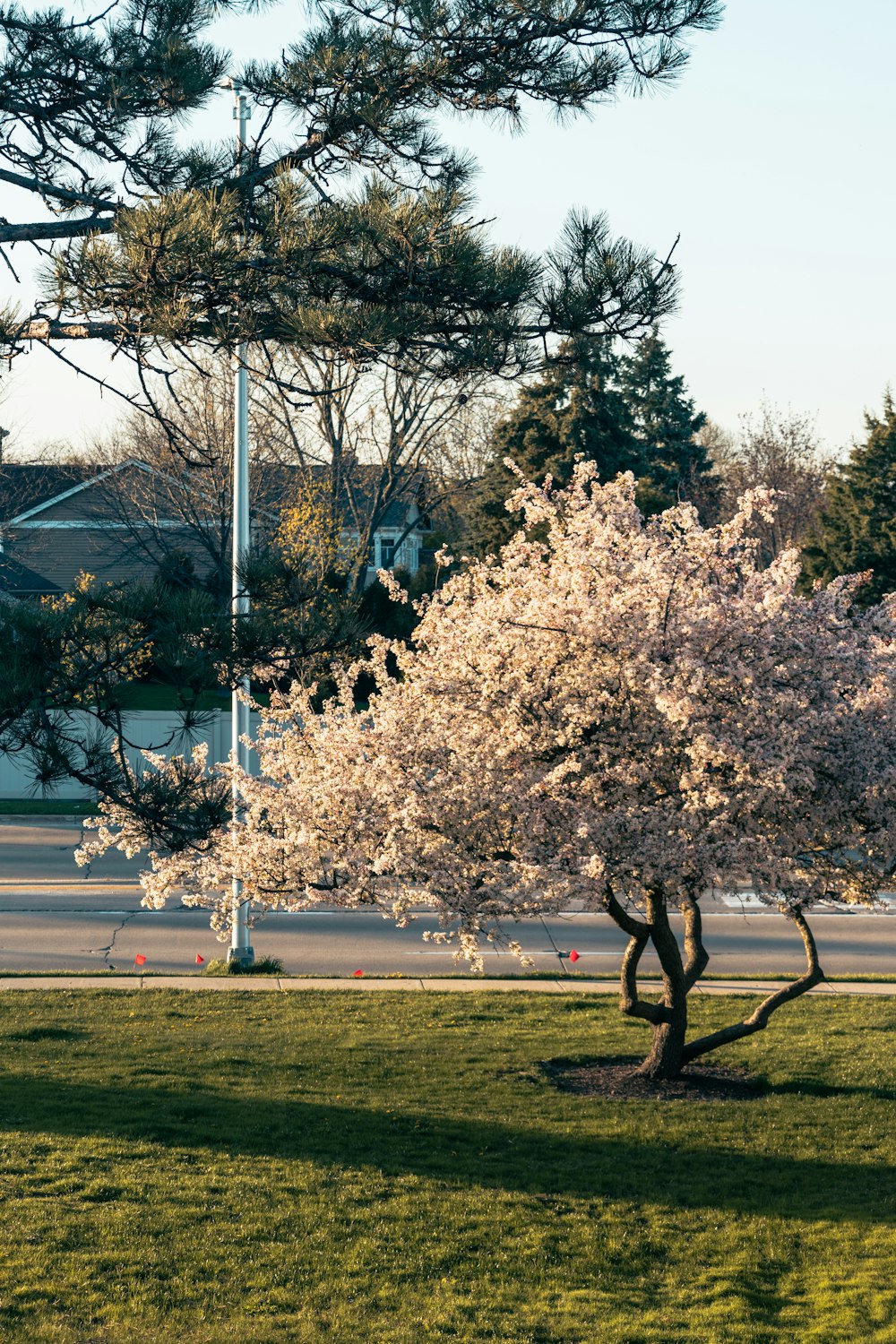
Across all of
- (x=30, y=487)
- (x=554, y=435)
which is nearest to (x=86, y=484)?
(x=30, y=487)

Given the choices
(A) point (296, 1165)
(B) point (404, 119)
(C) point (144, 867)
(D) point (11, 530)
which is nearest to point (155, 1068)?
(A) point (296, 1165)

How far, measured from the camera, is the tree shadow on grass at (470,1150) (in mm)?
8648

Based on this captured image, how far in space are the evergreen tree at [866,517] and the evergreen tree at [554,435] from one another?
6011 mm

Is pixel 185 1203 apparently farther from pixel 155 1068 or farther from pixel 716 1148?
pixel 716 1148

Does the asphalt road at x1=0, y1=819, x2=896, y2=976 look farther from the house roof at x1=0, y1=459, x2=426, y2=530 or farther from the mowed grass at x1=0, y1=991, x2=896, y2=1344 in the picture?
the house roof at x1=0, y1=459, x2=426, y2=530

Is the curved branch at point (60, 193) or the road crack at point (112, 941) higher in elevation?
the curved branch at point (60, 193)

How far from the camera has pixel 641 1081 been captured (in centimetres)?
1110

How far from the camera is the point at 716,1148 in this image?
31.2ft

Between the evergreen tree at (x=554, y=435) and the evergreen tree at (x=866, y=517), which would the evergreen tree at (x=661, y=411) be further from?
the evergreen tree at (x=866, y=517)

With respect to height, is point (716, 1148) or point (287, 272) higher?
point (287, 272)

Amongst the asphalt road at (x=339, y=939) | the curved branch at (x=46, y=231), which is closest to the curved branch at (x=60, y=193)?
Result: the curved branch at (x=46, y=231)

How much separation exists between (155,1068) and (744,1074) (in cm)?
486

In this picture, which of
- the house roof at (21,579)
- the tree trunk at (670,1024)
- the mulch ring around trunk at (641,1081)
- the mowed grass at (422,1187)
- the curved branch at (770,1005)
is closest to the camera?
the mowed grass at (422,1187)

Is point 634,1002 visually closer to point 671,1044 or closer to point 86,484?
point 671,1044
